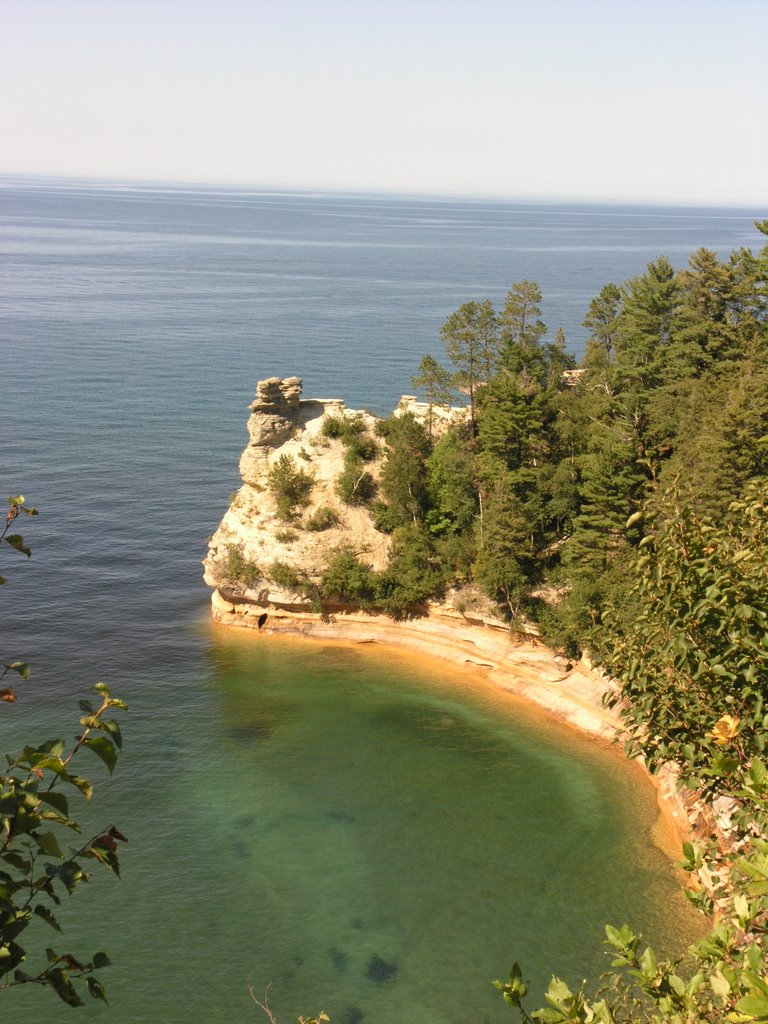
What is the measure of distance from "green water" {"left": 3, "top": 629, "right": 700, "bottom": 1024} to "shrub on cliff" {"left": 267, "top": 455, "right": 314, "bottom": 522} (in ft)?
39.4

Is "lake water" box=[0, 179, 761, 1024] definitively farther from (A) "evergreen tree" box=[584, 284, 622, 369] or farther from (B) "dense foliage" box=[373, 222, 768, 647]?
(A) "evergreen tree" box=[584, 284, 622, 369]

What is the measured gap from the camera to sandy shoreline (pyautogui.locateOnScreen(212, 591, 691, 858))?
43.2 metres

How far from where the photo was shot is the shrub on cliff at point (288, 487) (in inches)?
2180

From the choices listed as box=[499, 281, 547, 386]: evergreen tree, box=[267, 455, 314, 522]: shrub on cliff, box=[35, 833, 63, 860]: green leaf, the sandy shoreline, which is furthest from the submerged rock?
box=[499, 281, 547, 386]: evergreen tree

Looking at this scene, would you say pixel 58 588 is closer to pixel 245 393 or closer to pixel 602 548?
pixel 602 548

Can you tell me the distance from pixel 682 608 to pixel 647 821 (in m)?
23.3

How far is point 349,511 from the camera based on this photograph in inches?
2190

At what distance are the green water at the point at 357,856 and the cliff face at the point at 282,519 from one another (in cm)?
774

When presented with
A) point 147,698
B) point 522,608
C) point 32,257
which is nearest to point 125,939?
point 147,698

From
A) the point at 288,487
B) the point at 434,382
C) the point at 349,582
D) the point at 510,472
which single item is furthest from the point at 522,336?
the point at 349,582

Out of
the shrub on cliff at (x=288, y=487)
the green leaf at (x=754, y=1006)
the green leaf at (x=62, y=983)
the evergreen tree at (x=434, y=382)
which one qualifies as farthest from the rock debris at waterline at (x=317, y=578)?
the green leaf at (x=62, y=983)

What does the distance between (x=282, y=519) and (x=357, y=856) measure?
2517cm

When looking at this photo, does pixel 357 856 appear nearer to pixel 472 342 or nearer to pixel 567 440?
pixel 567 440

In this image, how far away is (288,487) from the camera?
183 feet
